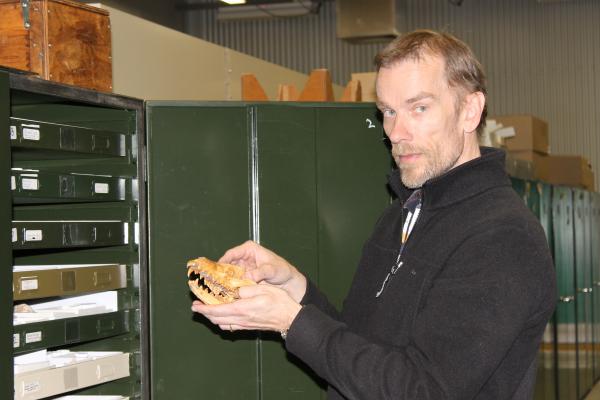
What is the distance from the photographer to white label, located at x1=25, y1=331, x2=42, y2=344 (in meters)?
2.66

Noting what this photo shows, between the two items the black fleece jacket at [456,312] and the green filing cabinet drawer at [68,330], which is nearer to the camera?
the black fleece jacket at [456,312]

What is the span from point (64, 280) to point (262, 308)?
1.09m

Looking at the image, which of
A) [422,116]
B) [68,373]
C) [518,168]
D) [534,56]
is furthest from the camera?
[534,56]

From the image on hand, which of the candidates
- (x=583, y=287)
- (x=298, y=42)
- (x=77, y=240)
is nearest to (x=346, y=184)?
(x=77, y=240)

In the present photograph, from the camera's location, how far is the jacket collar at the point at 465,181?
6.96 ft

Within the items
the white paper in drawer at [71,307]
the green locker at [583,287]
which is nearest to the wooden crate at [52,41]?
the white paper in drawer at [71,307]

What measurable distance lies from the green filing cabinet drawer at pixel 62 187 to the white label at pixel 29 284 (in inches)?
9.9

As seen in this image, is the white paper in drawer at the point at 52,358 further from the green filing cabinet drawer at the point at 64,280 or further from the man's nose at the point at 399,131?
the man's nose at the point at 399,131

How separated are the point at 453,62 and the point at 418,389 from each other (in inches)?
31.6

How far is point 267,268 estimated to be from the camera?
250cm

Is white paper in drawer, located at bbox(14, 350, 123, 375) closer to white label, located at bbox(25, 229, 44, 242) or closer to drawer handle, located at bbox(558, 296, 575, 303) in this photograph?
white label, located at bbox(25, 229, 44, 242)

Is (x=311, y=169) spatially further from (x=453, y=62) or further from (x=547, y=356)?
(x=547, y=356)

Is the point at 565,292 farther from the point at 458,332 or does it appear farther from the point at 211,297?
the point at 458,332

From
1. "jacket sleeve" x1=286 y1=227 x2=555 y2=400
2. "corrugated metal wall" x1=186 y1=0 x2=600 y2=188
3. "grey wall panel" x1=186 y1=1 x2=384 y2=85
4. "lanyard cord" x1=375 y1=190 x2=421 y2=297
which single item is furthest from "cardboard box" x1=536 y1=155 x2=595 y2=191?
"jacket sleeve" x1=286 y1=227 x2=555 y2=400
